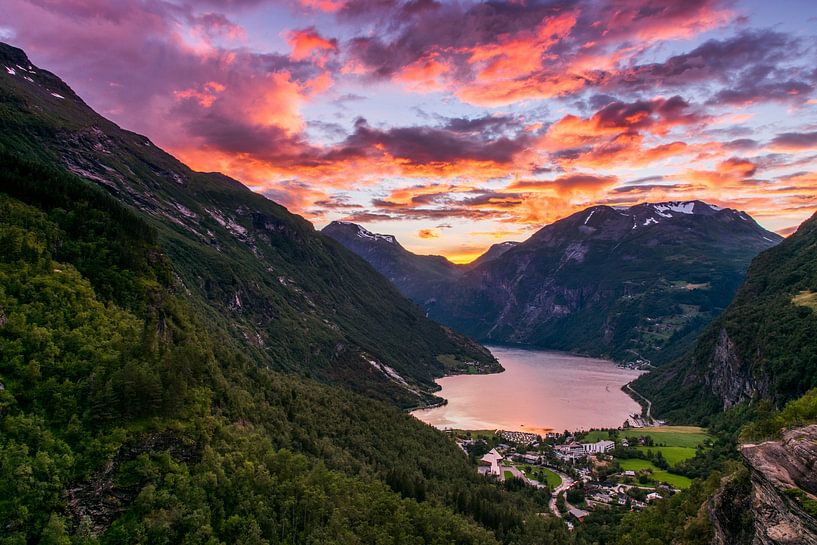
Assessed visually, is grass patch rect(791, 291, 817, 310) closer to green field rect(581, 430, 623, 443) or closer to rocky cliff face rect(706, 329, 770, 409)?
rocky cliff face rect(706, 329, 770, 409)

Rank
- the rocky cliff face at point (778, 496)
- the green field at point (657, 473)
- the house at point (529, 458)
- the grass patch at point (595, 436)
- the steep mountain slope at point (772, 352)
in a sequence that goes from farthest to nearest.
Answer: the grass patch at point (595, 436) → the steep mountain slope at point (772, 352) → the house at point (529, 458) → the green field at point (657, 473) → the rocky cliff face at point (778, 496)

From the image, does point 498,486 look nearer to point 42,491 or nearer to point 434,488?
point 434,488

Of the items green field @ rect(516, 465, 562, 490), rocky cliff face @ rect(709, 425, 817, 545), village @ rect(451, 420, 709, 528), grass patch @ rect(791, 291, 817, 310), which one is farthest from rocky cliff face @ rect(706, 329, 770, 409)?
rocky cliff face @ rect(709, 425, 817, 545)

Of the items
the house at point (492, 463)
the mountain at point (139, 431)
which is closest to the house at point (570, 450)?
the house at point (492, 463)

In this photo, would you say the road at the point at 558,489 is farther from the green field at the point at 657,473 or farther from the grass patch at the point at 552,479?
the green field at the point at 657,473

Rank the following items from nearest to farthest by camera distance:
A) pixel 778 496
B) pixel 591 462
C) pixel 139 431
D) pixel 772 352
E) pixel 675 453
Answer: pixel 778 496 → pixel 139 431 → pixel 591 462 → pixel 675 453 → pixel 772 352

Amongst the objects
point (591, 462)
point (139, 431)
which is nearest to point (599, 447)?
point (591, 462)

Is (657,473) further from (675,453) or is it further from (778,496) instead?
(778,496)
